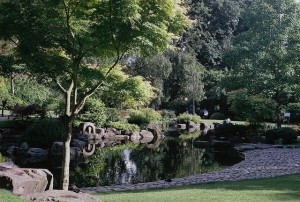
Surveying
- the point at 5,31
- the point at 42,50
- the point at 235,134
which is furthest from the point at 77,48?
the point at 235,134

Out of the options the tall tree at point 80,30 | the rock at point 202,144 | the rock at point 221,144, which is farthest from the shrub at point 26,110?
the tall tree at point 80,30

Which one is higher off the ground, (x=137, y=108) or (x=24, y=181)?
(x=137, y=108)

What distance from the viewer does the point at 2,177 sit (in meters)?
6.05

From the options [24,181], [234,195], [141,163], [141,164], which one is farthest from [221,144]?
[24,181]

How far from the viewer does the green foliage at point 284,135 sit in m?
21.7

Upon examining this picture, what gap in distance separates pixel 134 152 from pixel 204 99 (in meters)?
26.2

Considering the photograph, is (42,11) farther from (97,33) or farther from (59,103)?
(59,103)

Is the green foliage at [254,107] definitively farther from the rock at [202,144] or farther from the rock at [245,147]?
the rock at [245,147]

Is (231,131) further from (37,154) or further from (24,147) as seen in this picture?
(24,147)

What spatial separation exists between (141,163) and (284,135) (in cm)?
875

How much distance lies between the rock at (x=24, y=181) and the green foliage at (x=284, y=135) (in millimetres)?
17018

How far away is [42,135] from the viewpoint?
20625 mm

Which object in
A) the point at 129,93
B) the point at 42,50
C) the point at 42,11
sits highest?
the point at 42,11

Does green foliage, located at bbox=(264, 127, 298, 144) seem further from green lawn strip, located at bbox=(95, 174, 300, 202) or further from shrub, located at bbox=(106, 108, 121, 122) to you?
green lawn strip, located at bbox=(95, 174, 300, 202)
